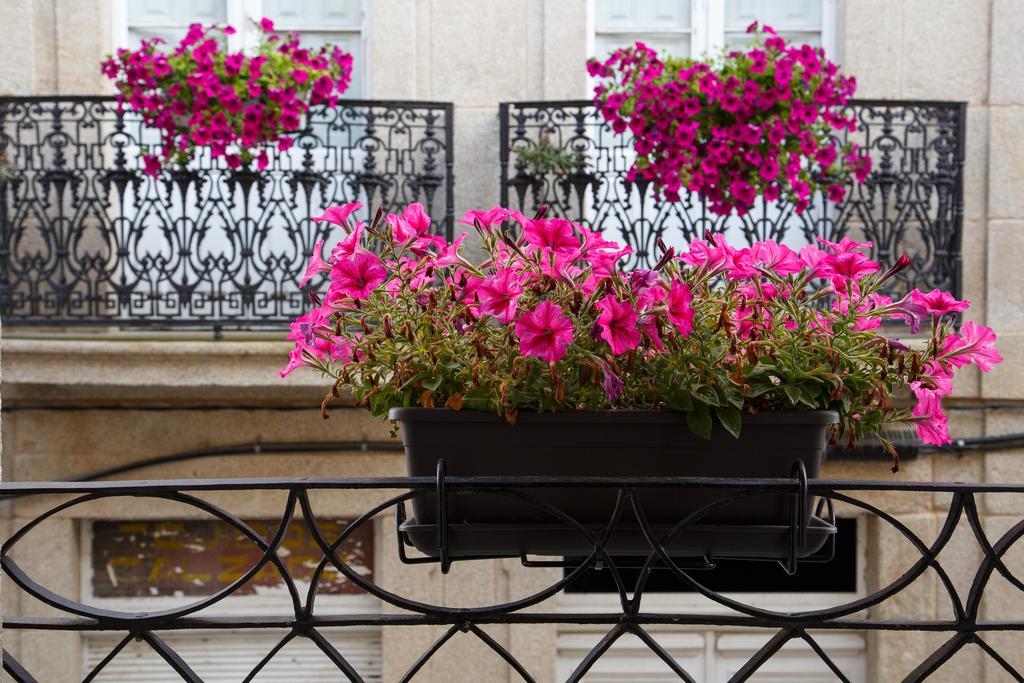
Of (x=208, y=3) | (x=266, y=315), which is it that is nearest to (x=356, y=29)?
(x=208, y=3)

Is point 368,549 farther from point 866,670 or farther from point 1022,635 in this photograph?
point 1022,635

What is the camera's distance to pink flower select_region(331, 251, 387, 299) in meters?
1.25

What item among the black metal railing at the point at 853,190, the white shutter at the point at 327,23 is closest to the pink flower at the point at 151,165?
the white shutter at the point at 327,23

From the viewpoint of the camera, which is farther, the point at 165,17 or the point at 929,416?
the point at 165,17

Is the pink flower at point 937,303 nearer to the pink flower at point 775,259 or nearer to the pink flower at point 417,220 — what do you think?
the pink flower at point 775,259

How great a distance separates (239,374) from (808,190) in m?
3.17

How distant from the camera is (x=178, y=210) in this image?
240 inches

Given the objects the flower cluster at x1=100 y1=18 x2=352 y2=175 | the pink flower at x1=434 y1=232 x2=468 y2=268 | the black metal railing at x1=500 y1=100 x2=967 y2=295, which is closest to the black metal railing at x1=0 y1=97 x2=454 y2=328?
the flower cluster at x1=100 y1=18 x2=352 y2=175

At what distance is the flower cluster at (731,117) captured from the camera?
5191 mm

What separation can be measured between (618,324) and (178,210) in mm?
5407

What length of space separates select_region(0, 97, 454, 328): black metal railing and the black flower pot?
4.38 meters

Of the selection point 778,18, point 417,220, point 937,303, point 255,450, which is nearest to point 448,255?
point 417,220

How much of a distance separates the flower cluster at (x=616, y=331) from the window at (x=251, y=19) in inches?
205

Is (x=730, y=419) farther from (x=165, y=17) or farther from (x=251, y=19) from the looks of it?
(x=165, y=17)
